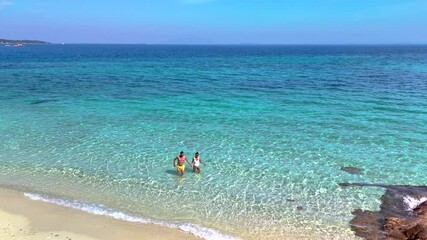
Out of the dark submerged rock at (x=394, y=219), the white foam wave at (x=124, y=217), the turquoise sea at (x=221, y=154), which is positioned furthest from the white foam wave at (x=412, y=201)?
the white foam wave at (x=124, y=217)

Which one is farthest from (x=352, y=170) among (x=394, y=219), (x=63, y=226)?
(x=63, y=226)

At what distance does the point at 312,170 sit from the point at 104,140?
512 inches

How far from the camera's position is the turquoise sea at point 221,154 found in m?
14.6

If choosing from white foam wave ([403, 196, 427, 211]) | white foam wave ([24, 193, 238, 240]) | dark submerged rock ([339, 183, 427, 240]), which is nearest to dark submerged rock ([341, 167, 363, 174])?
dark submerged rock ([339, 183, 427, 240])

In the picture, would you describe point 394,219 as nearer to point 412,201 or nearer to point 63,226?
point 412,201

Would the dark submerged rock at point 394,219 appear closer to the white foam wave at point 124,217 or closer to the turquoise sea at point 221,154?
the turquoise sea at point 221,154

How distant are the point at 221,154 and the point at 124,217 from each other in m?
8.23

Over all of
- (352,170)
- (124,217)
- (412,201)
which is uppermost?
(352,170)

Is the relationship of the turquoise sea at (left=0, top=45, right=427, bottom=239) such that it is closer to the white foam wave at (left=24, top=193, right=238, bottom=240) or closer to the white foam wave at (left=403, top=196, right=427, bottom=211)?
the white foam wave at (left=24, top=193, right=238, bottom=240)

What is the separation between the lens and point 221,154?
21.0 metres

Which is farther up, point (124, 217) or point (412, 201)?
point (412, 201)

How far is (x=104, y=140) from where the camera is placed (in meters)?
23.5

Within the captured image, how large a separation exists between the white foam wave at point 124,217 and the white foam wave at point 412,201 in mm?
7881

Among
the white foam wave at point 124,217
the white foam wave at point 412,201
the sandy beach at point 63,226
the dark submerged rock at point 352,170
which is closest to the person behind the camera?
the sandy beach at point 63,226
